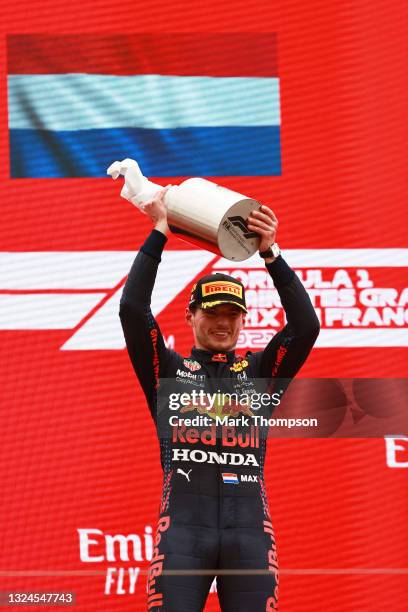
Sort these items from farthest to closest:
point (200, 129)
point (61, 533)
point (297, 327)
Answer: point (200, 129), point (61, 533), point (297, 327)

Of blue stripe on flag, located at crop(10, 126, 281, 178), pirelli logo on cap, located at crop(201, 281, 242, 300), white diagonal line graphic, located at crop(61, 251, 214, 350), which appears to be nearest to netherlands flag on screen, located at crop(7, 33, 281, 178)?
A: blue stripe on flag, located at crop(10, 126, 281, 178)

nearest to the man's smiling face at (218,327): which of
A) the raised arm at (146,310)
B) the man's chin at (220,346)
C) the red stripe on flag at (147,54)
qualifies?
the man's chin at (220,346)

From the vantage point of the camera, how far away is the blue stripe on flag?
10.2 ft

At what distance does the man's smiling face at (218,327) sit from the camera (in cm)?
233

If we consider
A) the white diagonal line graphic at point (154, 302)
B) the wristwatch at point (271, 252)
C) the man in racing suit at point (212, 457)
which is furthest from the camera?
the white diagonal line graphic at point (154, 302)

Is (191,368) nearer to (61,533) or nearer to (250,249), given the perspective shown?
(250,249)

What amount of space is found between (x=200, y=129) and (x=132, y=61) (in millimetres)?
294

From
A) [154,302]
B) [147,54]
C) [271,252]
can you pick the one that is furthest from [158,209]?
[147,54]

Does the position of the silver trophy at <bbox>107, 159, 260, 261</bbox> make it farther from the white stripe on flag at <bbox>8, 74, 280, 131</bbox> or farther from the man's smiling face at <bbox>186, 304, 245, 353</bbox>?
the white stripe on flag at <bbox>8, 74, 280, 131</bbox>

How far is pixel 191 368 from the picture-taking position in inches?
91.1

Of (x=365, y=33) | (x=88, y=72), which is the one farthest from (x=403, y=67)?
(x=88, y=72)

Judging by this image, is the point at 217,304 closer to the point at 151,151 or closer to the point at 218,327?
the point at 218,327

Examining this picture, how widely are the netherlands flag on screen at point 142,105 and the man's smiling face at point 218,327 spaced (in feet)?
2.89

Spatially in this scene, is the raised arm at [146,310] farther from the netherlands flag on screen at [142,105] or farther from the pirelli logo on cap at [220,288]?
the netherlands flag on screen at [142,105]
